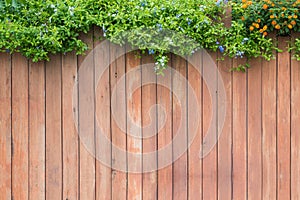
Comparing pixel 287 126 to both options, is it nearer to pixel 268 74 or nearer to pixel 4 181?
pixel 268 74

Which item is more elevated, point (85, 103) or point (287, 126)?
point (85, 103)

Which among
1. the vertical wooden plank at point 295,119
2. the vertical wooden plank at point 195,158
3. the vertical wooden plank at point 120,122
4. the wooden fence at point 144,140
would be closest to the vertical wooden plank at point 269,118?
the wooden fence at point 144,140

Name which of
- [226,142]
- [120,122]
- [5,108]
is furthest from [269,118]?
[5,108]

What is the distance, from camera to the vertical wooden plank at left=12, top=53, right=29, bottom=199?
260cm

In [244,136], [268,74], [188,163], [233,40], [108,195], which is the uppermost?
[233,40]

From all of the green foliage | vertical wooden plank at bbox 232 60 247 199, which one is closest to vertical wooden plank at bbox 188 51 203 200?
the green foliage

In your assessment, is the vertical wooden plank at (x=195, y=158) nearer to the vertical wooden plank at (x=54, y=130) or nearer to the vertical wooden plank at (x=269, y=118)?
the vertical wooden plank at (x=269, y=118)

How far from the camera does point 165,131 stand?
2.59 metres

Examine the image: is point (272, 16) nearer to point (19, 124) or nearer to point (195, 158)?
point (195, 158)

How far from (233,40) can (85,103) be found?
3.82 ft

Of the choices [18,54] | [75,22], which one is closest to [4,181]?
[18,54]

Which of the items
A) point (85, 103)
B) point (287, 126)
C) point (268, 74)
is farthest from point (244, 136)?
point (85, 103)

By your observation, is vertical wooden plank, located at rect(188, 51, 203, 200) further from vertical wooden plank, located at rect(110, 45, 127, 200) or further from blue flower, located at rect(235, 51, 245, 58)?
vertical wooden plank, located at rect(110, 45, 127, 200)

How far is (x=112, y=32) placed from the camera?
248 cm
